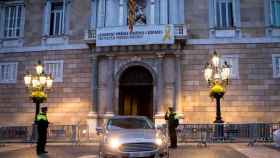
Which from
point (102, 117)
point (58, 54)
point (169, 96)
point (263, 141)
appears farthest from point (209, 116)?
point (58, 54)

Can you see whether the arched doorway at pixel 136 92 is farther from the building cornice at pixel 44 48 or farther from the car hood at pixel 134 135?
the car hood at pixel 134 135

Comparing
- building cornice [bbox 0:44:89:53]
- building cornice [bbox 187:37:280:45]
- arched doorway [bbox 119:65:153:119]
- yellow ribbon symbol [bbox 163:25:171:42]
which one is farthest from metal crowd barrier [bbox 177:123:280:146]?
building cornice [bbox 0:44:89:53]

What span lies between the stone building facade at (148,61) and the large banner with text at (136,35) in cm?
13

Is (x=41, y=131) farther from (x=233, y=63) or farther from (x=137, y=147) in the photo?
(x=233, y=63)

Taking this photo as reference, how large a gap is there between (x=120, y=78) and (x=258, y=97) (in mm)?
8685

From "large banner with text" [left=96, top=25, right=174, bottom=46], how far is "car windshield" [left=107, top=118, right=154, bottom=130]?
10717 millimetres

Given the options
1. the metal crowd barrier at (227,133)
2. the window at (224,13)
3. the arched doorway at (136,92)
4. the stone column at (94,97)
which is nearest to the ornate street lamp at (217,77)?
the metal crowd barrier at (227,133)

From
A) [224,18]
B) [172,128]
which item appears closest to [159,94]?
[224,18]

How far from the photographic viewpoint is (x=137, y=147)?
30.7 ft

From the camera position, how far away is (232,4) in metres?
22.7

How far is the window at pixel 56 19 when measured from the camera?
2470cm

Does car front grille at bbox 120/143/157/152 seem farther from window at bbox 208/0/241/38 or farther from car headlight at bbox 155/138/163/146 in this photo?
window at bbox 208/0/241/38

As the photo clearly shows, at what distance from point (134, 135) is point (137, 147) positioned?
48 cm

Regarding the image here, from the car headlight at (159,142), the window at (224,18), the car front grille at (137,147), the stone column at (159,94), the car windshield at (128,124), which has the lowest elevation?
the car front grille at (137,147)
